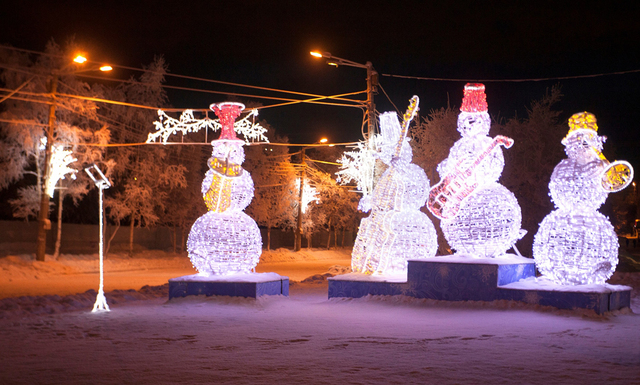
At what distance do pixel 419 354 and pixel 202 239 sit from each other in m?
6.14

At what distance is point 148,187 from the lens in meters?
27.3

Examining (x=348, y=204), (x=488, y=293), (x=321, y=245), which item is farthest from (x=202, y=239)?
(x=321, y=245)

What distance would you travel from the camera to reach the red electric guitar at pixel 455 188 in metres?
11.6

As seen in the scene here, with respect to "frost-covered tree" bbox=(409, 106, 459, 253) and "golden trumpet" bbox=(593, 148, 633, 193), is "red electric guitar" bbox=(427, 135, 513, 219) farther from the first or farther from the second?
"frost-covered tree" bbox=(409, 106, 459, 253)

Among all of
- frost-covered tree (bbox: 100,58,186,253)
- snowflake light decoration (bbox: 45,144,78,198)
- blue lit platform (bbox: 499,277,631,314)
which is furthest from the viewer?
frost-covered tree (bbox: 100,58,186,253)

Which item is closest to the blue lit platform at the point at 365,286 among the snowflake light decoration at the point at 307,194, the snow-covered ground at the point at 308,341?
the snow-covered ground at the point at 308,341

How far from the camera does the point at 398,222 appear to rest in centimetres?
1212

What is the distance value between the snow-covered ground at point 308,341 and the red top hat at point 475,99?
12.9 feet

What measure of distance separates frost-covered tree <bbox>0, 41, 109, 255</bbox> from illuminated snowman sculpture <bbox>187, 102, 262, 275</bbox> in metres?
11.7

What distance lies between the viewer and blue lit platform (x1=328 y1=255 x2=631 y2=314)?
10141mm

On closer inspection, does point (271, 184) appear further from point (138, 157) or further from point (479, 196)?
point (479, 196)

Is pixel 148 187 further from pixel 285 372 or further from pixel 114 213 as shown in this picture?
pixel 285 372

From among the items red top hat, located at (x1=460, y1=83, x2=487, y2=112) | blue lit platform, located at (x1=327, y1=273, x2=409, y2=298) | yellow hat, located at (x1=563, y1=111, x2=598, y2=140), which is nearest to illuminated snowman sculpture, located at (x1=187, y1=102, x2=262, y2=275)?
blue lit platform, located at (x1=327, y1=273, x2=409, y2=298)

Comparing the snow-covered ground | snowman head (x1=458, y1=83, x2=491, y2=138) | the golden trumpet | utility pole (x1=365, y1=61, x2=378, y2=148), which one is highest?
utility pole (x1=365, y1=61, x2=378, y2=148)
